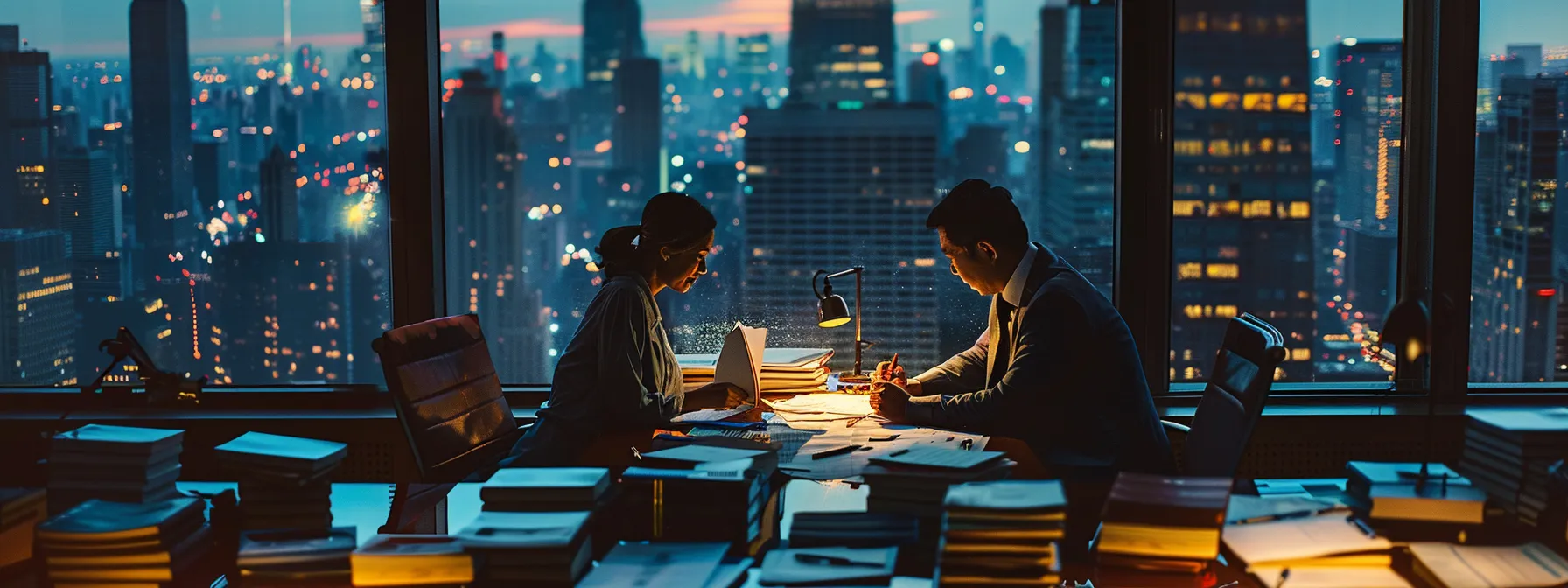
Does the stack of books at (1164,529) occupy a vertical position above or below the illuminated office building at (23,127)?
below

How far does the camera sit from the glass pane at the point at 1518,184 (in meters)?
4.36

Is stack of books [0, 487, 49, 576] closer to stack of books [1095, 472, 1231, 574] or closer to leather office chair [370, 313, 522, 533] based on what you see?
leather office chair [370, 313, 522, 533]

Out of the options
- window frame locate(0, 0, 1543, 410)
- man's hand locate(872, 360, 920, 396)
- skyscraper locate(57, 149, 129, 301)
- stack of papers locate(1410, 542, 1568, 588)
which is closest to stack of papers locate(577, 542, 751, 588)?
stack of papers locate(1410, 542, 1568, 588)

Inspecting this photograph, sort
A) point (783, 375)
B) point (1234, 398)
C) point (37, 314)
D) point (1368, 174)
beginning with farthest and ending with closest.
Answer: point (37, 314)
point (1368, 174)
point (783, 375)
point (1234, 398)

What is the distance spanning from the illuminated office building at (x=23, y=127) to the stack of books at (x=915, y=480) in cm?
370

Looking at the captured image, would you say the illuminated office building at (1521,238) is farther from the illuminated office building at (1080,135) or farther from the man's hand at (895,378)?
the man's hand at (895,378)

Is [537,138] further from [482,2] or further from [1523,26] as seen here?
[1523,26]

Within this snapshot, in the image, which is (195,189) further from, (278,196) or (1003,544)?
(1003,544)

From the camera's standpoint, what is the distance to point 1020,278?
3312 millimetres

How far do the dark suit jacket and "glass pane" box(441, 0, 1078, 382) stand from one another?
1.42m

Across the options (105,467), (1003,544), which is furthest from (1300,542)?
(105,467)

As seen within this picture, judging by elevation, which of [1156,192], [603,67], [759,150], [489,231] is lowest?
[489,231]

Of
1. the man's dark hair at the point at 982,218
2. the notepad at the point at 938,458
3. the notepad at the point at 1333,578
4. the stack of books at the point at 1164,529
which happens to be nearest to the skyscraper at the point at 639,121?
the man's dark hair at the point at 982,218

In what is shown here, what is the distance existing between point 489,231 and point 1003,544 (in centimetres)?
326
